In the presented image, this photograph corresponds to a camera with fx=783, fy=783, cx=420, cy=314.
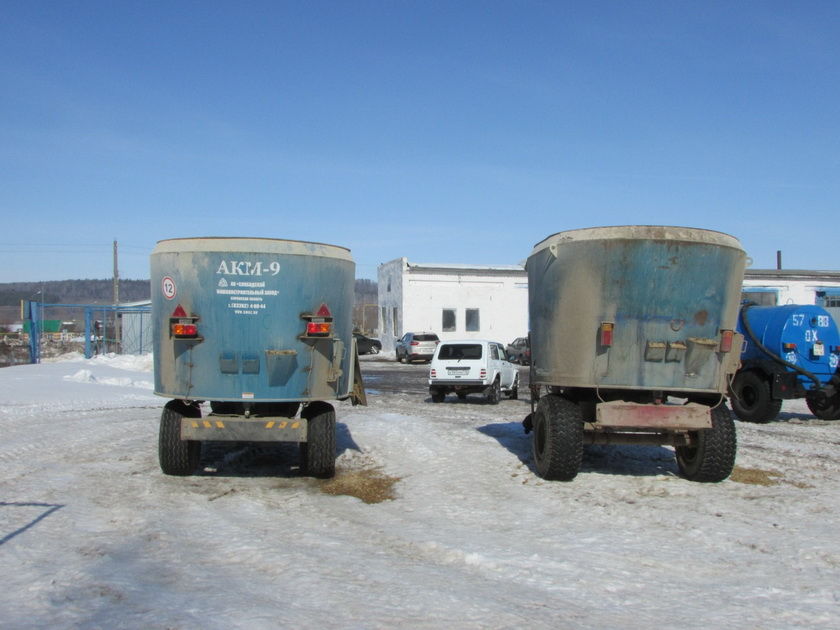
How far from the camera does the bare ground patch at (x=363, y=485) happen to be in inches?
345

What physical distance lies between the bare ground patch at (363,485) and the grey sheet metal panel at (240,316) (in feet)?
3.58

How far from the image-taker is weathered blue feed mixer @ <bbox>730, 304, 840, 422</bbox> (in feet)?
52.0

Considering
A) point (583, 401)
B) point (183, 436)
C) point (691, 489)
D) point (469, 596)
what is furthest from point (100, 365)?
point (469, 596)

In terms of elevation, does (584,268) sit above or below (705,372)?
above

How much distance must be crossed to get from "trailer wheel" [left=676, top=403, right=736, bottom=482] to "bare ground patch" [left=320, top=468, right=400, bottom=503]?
143 inches

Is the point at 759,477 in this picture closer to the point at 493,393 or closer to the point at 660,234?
the point at 660,234

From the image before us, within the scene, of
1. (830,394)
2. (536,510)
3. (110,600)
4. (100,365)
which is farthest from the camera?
(100,365)

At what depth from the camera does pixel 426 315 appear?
45219 mm

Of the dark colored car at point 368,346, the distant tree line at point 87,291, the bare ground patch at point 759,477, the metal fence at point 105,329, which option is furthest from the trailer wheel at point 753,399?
the distant tree line at point 87,291

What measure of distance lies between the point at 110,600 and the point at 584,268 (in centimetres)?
626

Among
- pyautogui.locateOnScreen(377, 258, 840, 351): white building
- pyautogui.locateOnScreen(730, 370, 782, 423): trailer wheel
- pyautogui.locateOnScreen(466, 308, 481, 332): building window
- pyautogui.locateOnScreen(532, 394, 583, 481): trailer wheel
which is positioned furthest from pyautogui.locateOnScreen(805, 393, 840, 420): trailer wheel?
pyautogui.locateOnScreen(466, 308, 481, 332): building window

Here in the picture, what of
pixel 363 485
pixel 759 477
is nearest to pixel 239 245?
pixel 363 485

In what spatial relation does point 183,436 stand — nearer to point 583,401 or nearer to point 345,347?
point 345,347

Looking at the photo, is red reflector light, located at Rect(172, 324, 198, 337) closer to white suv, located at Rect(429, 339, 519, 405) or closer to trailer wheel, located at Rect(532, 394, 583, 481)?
trailer wheel, located at Rect(532, 394, 583, 481)
